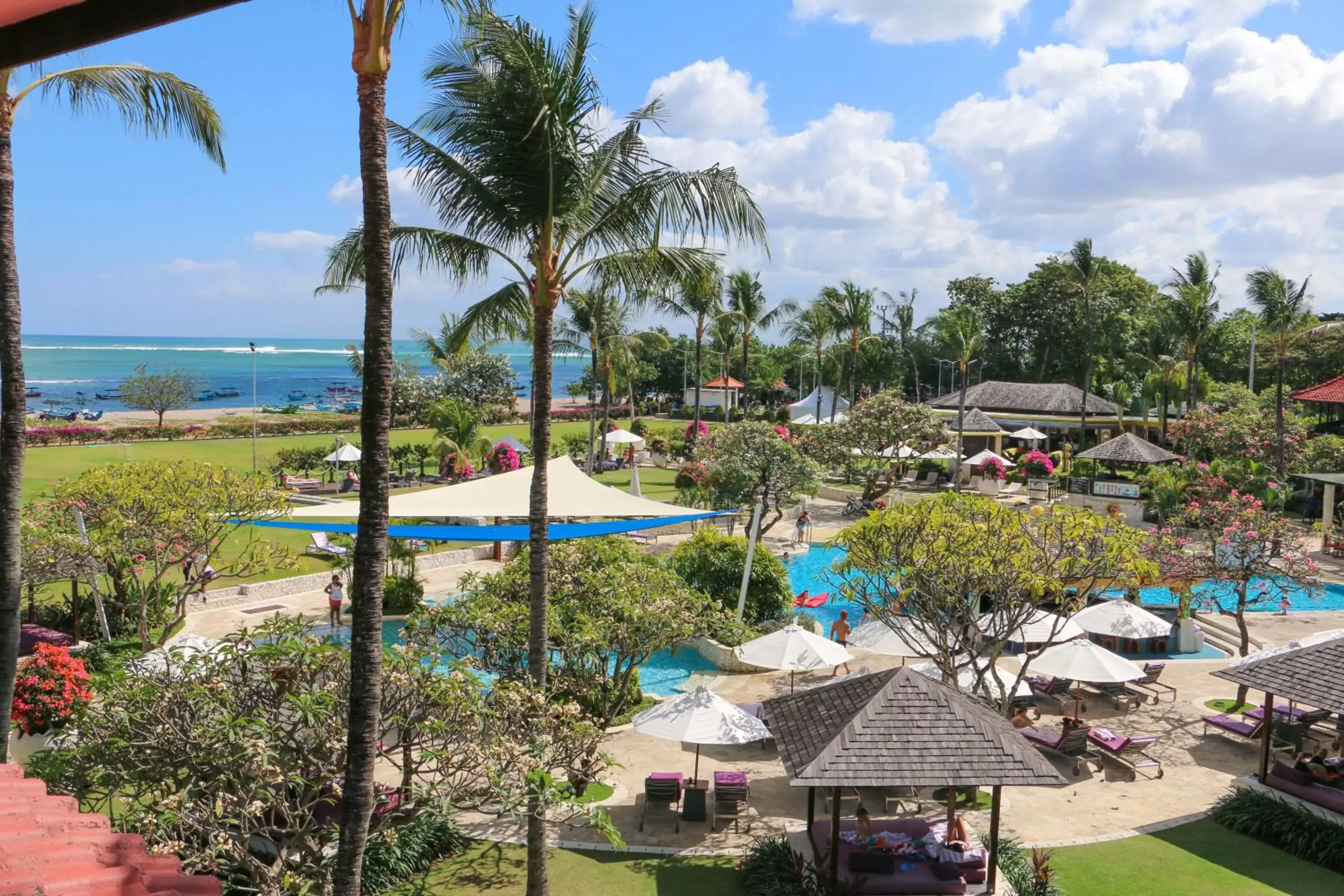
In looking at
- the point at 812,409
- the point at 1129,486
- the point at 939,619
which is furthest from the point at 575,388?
the point at 939,619

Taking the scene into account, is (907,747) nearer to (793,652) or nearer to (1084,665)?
(793,652)

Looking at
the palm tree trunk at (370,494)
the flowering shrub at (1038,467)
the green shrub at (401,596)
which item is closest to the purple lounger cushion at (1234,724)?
the palm tree trunk at (370,494)

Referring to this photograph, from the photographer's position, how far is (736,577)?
21344 mm

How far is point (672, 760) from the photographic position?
46.9 ft

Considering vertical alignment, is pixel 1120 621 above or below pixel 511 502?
below

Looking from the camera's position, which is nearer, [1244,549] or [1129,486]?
[1244,549]

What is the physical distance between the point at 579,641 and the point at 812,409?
51856 mm

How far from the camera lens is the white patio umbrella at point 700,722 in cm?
1200

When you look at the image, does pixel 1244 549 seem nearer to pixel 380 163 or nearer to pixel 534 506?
pixel 534 506

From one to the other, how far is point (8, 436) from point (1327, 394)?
4296 cm

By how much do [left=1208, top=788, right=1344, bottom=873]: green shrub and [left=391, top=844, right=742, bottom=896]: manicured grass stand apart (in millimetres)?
6583

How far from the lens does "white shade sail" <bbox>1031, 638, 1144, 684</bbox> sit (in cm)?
1497

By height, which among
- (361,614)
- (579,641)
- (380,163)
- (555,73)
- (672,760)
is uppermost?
(555,73)

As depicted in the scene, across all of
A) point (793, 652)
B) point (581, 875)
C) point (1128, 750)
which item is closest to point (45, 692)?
point (581, 875)
